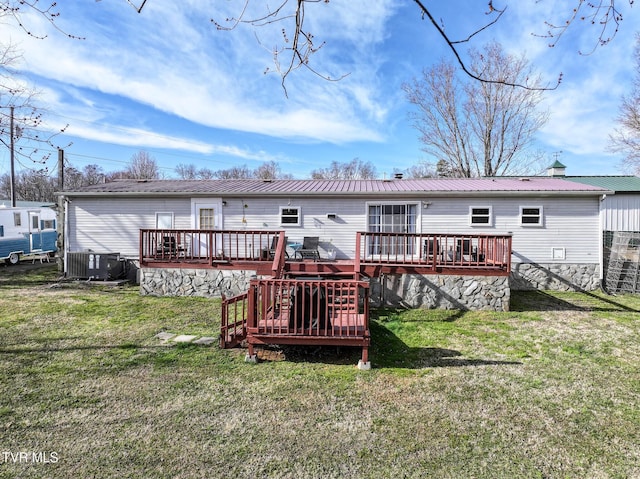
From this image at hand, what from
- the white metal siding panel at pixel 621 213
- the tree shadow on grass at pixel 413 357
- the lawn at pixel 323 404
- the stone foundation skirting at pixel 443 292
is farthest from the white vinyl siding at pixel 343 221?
the white metal siding panel at pixel 621 213

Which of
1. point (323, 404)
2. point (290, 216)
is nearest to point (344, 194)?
point (290, 216)

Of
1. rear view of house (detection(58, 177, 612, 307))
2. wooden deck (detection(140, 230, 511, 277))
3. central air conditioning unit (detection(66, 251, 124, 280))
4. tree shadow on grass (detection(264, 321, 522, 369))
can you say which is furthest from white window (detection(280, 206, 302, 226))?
tree shadow on grass (detection(264, 321, 522, 369))

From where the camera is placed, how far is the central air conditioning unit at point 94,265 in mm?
9898

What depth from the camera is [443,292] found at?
7395mm

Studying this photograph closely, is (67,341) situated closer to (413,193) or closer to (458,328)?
(458,328)

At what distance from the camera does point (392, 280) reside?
24.8 ft

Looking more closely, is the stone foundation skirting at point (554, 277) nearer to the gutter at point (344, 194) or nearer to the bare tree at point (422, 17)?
the gutter at point (344, 194)

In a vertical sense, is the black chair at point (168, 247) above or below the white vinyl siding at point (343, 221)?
below

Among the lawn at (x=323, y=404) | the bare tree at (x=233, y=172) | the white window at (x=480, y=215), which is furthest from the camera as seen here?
the bare tree at (x=233, y=172)

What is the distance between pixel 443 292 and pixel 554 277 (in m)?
4.61

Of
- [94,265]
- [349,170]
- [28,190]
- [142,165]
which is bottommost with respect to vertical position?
[94,265]

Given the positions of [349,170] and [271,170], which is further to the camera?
[349,170]

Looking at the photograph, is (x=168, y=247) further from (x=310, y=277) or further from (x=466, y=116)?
(x=466, y=116)

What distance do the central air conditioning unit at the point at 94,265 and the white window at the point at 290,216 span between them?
5.13 m
